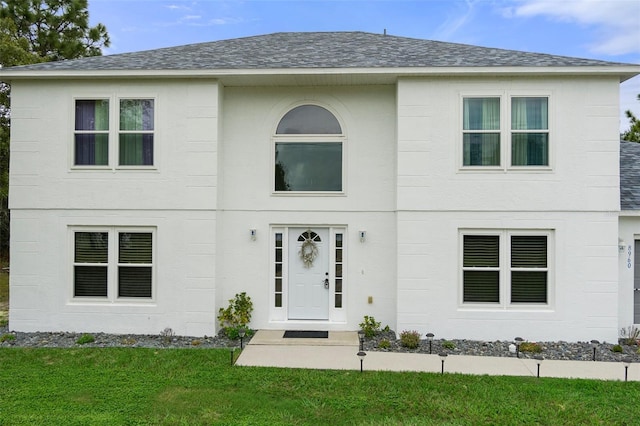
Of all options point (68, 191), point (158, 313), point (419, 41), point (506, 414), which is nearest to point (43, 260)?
point (68, 191)

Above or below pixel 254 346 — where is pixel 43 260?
above

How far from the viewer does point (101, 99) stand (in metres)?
8.59

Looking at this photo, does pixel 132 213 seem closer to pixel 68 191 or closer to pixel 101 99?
pixel 68 191

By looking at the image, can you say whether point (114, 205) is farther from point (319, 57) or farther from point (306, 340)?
point (319, 57)

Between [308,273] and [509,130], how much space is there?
5.25 meters

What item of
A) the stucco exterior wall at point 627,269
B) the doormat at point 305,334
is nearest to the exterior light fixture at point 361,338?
the doormat at point 305,334

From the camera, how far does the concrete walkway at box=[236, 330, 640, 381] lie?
6.54 metres

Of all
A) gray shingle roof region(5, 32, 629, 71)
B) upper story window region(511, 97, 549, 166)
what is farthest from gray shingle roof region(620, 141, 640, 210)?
gray shingle roof region(5, 32, 629, 71)

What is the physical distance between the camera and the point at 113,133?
28.0 ft

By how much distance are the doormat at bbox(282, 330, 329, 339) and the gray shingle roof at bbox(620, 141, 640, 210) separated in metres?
6.92

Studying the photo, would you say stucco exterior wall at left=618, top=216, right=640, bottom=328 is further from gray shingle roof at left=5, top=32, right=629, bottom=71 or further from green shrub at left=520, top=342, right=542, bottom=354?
gray shingle roof at left=5, top=32, right=629, bottom=71

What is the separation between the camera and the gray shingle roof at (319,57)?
8266 mm

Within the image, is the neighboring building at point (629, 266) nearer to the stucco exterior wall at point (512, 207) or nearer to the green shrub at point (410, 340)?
the stucco exterior wall at point (512, 207)

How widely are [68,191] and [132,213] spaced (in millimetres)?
1455
